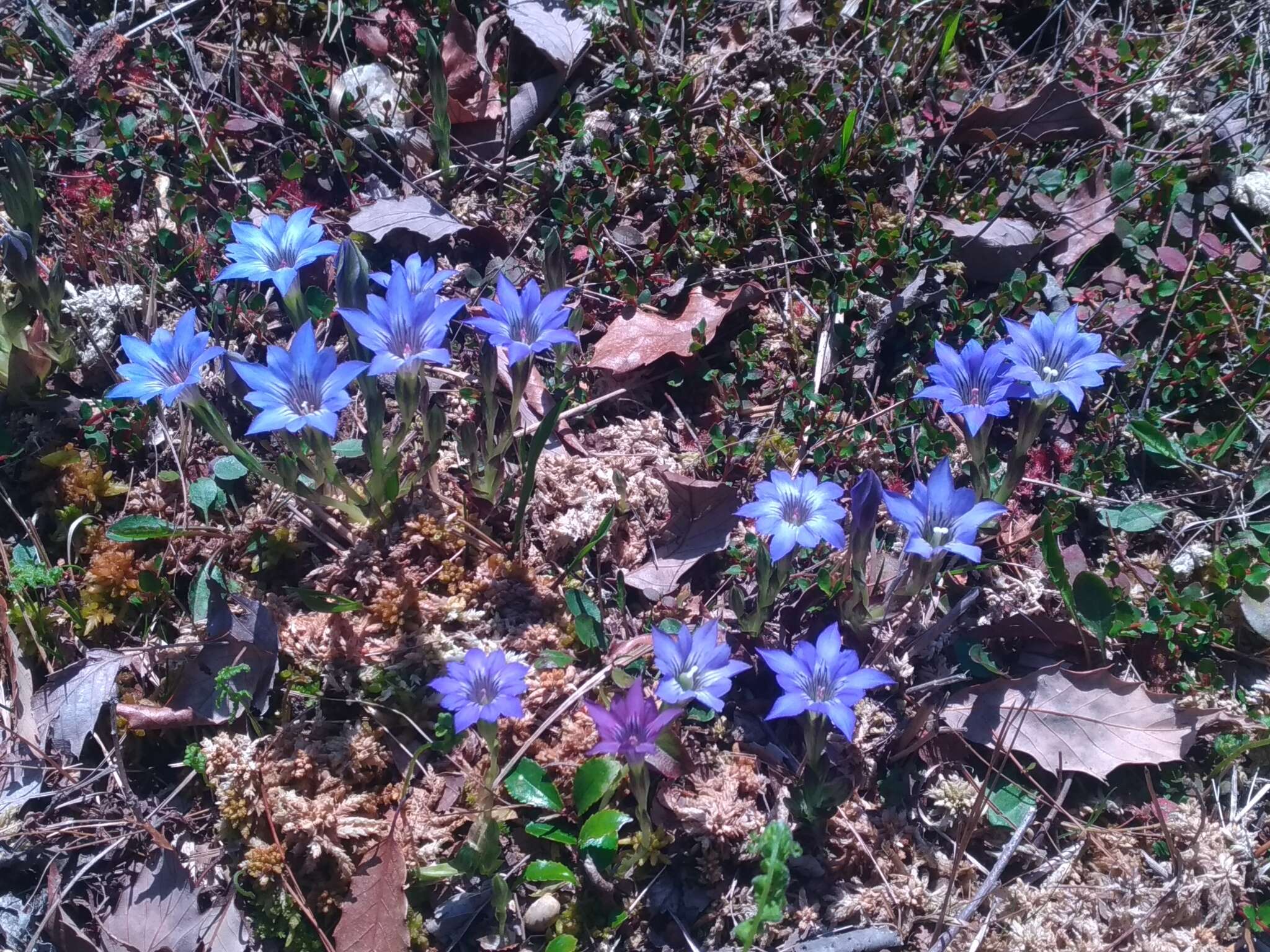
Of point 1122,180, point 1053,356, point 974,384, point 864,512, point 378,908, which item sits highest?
point 1122,180

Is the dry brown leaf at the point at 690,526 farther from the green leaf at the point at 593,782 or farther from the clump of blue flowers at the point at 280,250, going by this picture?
the clump of blue flowers at the point at 280,250

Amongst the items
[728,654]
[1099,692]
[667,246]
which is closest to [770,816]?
[728,654]

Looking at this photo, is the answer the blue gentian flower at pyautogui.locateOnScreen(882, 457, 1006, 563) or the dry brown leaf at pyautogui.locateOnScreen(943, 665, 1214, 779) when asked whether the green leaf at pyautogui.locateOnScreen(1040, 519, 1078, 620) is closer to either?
the dry brown leaf at pyautogui.locateOnScreen(943, 665, 1214, 779)

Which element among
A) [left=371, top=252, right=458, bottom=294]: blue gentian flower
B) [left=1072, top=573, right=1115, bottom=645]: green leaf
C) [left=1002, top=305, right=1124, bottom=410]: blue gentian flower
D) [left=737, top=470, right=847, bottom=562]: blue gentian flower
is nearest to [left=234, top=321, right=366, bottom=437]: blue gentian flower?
Result: [left=371, top=252, right=458, bottom=294]: blue gentian flower

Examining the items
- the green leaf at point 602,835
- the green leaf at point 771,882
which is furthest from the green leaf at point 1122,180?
the green leaf at point 602,835

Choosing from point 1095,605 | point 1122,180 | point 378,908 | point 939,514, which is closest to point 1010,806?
point 1095,605

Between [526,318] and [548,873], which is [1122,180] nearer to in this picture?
[526,318]

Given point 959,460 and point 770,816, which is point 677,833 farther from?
point 959,460
